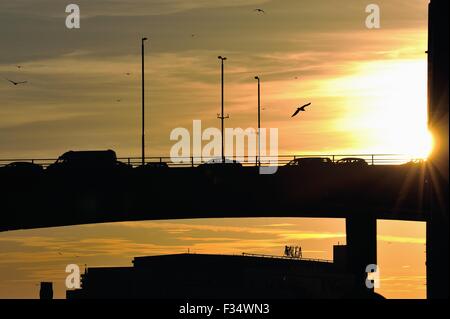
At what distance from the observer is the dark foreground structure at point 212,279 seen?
160 m

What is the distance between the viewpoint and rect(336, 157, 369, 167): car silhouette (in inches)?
4941

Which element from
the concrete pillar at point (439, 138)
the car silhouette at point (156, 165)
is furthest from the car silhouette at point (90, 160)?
the concrete pillar at point (439, 138)

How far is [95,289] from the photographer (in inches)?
6757

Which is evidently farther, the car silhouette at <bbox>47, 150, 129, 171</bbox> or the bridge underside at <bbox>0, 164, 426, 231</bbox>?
the car silhouette at <bbox>47, 150, 129, 171</bbox>

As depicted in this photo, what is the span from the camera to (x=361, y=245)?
145m

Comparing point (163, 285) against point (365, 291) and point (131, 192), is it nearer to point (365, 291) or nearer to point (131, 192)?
point (365, 291)

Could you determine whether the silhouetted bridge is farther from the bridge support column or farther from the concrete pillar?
the concrete pillar

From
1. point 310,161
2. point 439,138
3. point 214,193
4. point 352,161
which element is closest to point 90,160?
point 214,193

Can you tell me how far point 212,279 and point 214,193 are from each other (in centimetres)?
5132

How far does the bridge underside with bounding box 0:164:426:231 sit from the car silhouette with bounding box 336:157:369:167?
290 centimetres

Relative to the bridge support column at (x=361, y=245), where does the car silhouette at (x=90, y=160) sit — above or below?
above

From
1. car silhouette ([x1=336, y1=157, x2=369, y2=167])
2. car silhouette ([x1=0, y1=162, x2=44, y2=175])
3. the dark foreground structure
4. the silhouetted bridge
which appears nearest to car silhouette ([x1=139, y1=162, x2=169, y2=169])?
the silhouetted bridge

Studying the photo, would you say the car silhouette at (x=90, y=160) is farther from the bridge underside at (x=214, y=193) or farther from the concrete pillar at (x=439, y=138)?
the concrete pillar at (x=439, y=138)

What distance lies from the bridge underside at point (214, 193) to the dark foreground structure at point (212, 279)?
30.0 meters
